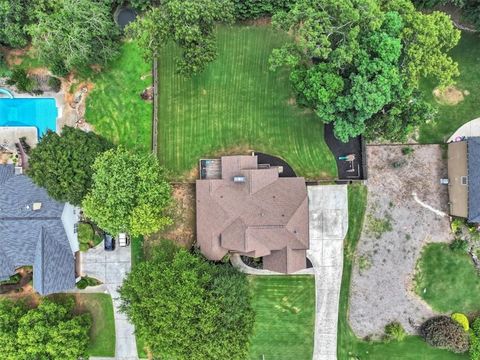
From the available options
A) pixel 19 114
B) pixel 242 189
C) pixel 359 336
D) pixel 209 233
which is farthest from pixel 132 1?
pixel 359 336

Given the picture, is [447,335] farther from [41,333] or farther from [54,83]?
[54,83]

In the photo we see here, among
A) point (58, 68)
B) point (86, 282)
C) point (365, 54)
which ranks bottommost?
point (86, 282)

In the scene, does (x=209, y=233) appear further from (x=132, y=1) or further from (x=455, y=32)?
(x=455, y=32)

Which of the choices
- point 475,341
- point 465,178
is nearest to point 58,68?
point 465,178

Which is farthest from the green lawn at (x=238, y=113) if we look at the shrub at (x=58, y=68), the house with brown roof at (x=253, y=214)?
the shrub at (x=58, y=68)

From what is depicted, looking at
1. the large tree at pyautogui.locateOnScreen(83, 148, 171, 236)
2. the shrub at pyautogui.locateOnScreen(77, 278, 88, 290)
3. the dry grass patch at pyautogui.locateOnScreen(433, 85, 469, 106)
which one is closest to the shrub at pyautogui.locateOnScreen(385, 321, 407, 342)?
the dry grass patch at pyautogui.locateOnScreen(433, 85, 469, 106)

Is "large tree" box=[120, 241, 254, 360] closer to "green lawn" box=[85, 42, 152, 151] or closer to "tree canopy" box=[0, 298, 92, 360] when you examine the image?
"tree canopy" box=[0, 298, 92, 360]
